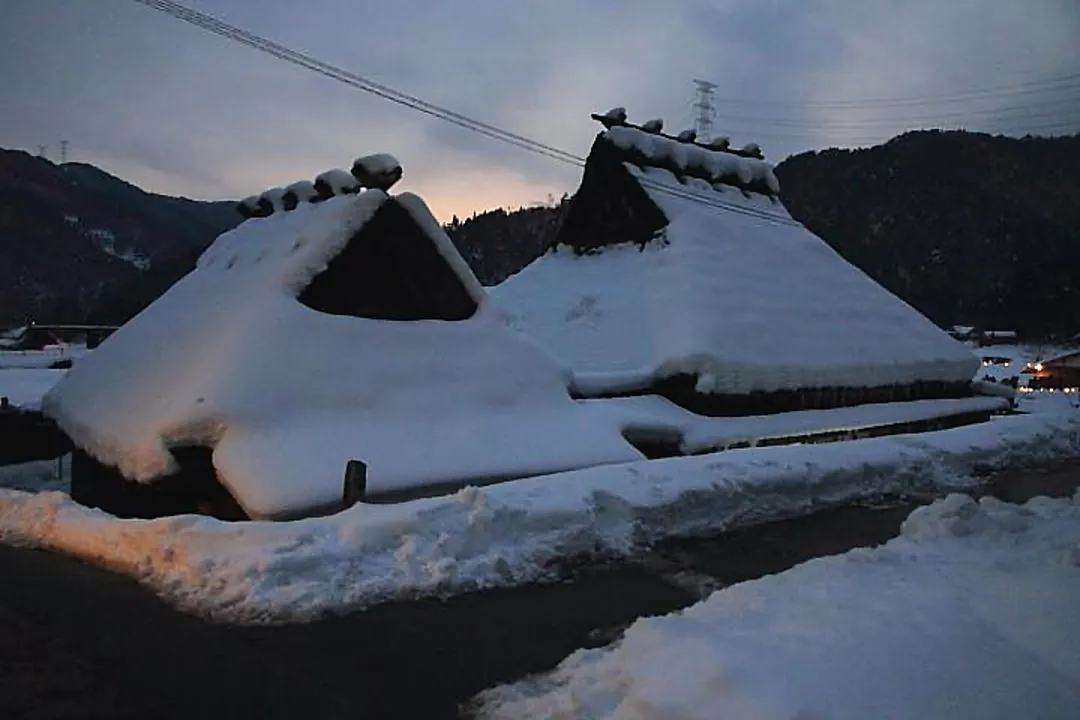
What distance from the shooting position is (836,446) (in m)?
10.7

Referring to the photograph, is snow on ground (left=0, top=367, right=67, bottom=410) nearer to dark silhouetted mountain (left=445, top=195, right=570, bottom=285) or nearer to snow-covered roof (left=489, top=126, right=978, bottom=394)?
snow-covered roof (left=489, top=126, right=978, bottom=394)

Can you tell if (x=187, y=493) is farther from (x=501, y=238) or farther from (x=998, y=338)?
(x=998, y=338)

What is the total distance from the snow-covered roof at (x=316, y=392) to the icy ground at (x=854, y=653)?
4213 mm

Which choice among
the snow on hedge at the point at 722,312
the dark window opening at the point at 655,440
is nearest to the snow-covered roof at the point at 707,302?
the snow on hedge at the point at 722,312

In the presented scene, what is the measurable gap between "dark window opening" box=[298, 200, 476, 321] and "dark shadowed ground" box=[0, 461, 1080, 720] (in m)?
5.07

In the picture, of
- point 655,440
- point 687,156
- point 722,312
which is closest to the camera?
point 655,440

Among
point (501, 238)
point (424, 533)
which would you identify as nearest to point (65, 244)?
point (501, 238)

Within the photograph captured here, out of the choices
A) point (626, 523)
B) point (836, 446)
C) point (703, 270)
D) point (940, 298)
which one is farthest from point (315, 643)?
point (940, 298)

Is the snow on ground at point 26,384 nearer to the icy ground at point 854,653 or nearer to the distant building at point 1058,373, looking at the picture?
the icy ground at point 854,653

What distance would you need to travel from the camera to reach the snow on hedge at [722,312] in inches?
536

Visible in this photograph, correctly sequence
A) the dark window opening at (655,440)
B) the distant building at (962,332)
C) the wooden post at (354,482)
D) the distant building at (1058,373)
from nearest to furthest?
the wooden post at (354,482)
the dark window opening at (655,440)
the distant building at (1058,373)
the distant building at (962,332)

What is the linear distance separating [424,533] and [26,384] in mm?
18675

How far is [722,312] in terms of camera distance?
46.1 feet

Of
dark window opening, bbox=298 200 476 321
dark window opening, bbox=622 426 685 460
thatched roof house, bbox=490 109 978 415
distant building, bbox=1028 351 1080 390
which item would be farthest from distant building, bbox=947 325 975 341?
dark window opening, bbox=298 200 476 321
